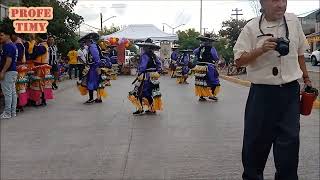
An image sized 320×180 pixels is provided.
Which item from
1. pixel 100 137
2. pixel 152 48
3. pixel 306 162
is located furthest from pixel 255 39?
pixel 152 48

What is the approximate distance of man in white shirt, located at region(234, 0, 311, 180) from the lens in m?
3.84

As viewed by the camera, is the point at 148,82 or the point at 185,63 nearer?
the point at 148,82

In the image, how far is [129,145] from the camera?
25.9 feet

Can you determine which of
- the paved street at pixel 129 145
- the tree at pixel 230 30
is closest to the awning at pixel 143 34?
the tree at pixel 230 30

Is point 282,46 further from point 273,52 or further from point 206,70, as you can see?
point 206,70

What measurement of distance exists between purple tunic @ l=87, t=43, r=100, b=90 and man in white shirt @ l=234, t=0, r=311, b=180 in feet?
32.3

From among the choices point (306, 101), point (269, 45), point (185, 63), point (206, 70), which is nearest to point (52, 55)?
point (206, 70)

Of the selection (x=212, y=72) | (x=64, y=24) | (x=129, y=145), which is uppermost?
(x=64, y=24)

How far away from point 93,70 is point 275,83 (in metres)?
10.4

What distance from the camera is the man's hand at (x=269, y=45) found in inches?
144

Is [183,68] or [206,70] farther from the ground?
[206,70]

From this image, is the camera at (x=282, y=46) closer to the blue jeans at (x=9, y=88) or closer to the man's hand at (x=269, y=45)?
the man's hand at (x=269, y=45)

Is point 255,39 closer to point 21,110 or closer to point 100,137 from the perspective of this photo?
point 100,137

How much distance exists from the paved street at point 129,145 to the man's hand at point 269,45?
2648mm
